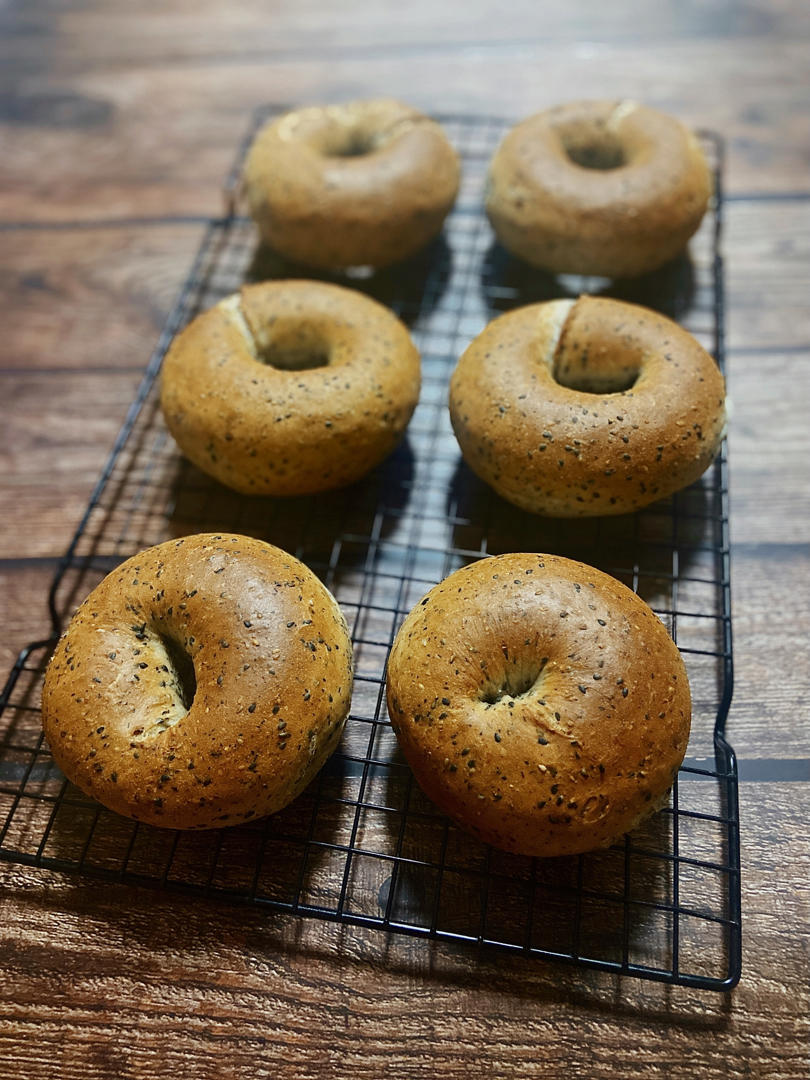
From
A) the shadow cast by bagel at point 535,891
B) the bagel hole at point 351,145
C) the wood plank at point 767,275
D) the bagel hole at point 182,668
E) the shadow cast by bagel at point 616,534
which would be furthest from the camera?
the bagel hole at point 351,145

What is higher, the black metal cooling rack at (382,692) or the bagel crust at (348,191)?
the bagel crust at (348,191)

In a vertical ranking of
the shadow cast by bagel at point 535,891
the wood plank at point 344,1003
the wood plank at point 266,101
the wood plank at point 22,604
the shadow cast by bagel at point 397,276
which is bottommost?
the wood plank at point 344,1003

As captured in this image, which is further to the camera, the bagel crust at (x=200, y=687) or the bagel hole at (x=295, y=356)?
the bagel hole at (x=295, y=356)

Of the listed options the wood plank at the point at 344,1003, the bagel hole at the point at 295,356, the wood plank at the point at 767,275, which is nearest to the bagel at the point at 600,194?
the wood plank at the point at 767,275

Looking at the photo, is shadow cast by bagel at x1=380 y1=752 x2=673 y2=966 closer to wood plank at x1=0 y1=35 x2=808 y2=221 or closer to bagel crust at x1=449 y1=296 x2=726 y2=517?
bagel crust at x1=449 y1=296 x2=726 y2=517

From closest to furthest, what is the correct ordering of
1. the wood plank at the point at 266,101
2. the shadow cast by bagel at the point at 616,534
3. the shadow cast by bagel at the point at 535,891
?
the shadow cast by bagel at the point at 535,891 < the shadow cast by bagel at the point at 616,534 < the wood plank at the point at 266,101

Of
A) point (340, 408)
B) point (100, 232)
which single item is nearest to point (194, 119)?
point (100, 232)

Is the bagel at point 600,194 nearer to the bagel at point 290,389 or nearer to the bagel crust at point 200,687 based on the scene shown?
the bagel at point 290,389
